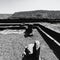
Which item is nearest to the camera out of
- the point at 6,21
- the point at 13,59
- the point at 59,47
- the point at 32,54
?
the point at 32,54

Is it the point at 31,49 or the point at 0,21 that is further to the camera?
the point at 0,21

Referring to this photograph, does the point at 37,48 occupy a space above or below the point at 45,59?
above

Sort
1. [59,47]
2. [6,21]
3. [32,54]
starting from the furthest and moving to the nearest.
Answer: [6,21] < [59,47] < [32,54]

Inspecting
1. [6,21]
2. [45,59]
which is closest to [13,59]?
[45,59]

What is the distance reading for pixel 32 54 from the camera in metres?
3.43

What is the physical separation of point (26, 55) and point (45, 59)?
0.99m

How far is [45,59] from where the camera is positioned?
4133 mm

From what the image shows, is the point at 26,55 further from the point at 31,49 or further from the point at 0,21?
the point at 0,21

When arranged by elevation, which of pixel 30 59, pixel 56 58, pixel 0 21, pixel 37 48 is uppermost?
pixel 37 48

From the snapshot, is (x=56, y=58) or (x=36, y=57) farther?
(x=56, y=58)

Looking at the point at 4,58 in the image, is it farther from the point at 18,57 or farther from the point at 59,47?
the point at 59,47

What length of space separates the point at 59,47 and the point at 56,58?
0.48 m

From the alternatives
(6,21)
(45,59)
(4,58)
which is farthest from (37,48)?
(6,21)

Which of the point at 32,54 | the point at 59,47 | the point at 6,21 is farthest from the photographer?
the point at 6,21
